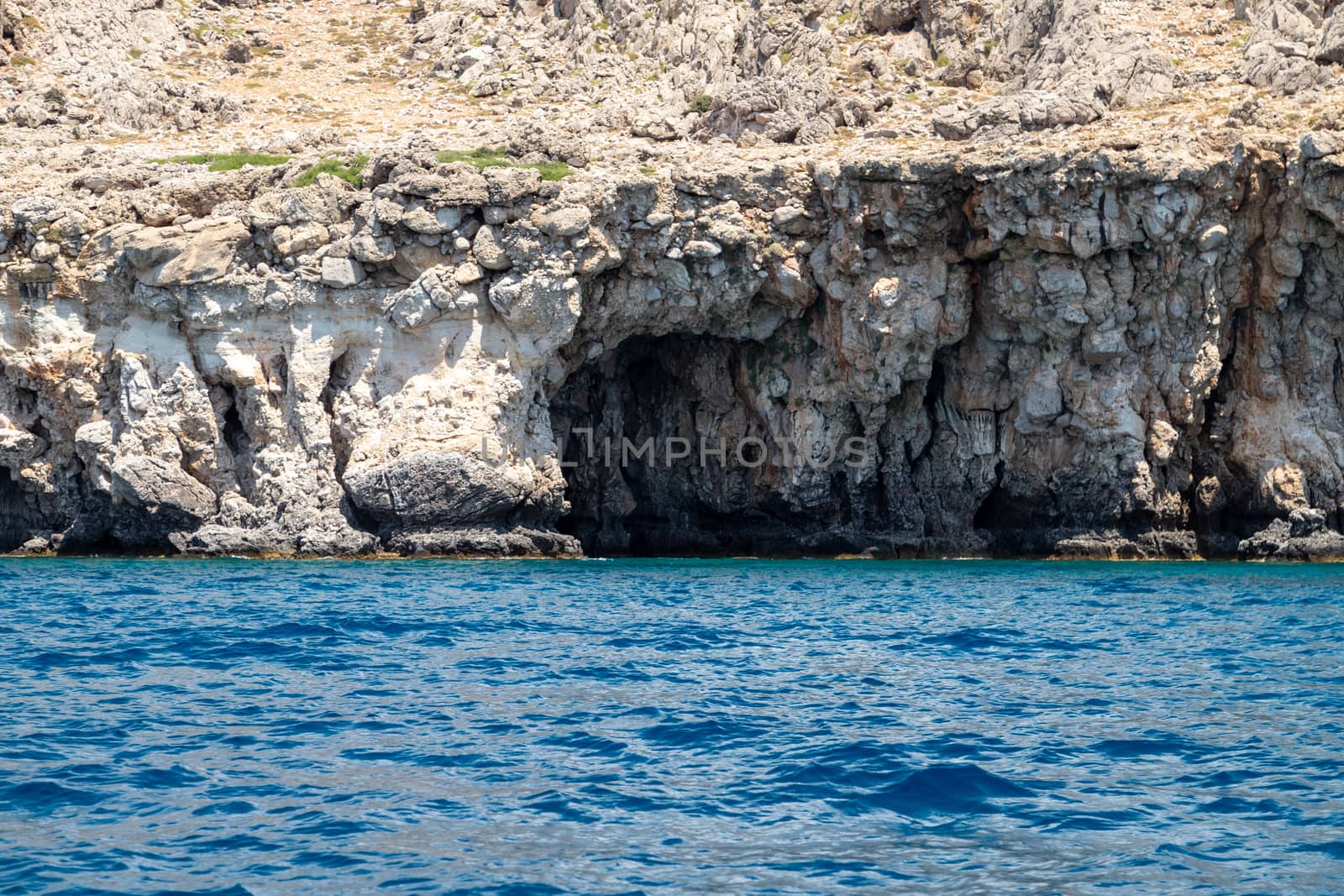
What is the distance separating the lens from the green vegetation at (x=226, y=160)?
41.4 m

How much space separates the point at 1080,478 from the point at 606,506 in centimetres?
1442

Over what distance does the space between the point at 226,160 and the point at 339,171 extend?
12.3 feet

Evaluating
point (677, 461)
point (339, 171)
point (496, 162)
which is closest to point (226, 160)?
point (339, 171)

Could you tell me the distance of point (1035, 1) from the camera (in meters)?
46.9

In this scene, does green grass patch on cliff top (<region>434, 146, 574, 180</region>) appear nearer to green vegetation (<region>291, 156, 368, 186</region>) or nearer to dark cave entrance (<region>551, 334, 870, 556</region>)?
green vegetation (<region>291, 156, 368, 186</region>)

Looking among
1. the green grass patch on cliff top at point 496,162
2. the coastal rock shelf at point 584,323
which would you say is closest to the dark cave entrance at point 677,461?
the coastal rock shelf at point 584,323

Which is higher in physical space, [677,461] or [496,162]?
[496,162]

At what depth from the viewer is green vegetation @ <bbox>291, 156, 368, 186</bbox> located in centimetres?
4003

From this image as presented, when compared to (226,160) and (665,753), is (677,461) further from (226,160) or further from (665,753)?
(665,753)

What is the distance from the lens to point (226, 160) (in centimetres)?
4175

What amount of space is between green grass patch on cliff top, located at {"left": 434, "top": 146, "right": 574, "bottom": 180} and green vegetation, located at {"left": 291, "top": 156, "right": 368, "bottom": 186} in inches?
88.9

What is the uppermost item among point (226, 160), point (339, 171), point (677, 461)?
point (226, 160)

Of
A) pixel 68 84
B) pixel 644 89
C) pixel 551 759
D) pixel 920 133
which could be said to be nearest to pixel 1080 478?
pixel 920 133

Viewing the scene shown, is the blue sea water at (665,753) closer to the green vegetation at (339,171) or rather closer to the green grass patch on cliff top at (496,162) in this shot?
the green vegetation at (339,171)
